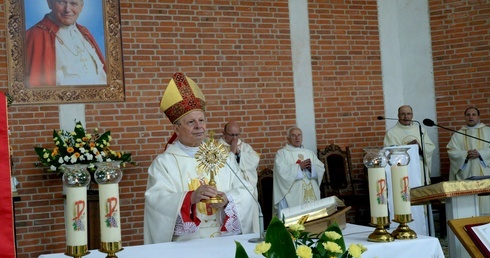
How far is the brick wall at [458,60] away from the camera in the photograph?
32.6ft

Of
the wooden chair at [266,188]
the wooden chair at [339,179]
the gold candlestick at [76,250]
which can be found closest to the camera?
the gold candlestick at [76,250]

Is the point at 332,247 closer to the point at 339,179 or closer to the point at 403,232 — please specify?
the point at 403,232

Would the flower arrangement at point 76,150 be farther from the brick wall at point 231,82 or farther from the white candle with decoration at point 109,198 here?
the white candle with decoration at point 109,198

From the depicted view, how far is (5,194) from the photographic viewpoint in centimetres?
217

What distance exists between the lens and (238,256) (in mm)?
2432

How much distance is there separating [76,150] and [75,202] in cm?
508

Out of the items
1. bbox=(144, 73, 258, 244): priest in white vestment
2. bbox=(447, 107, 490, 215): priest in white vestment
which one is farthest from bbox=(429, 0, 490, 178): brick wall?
bbox=(144, 73, 258, 244): priest in white vestment

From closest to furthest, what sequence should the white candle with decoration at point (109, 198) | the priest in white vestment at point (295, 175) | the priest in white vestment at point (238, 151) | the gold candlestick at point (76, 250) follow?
the gold candlestick at point (76, 250), the white candle with decoration at point (109, 198), the priest in white vestment at point (238, 151), the priest in white vestment at point (295, 175)

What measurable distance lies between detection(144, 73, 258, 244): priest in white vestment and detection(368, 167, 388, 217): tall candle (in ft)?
3.14

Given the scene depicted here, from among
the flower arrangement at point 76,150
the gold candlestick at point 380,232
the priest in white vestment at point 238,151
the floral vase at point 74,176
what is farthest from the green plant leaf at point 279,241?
the priest in white vestment at point 238,151

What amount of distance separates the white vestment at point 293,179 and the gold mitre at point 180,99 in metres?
4.35

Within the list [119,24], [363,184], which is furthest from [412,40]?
[119,24]

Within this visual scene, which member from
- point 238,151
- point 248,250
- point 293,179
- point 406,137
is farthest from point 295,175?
point 248,250

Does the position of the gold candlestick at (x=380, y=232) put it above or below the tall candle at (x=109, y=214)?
below
